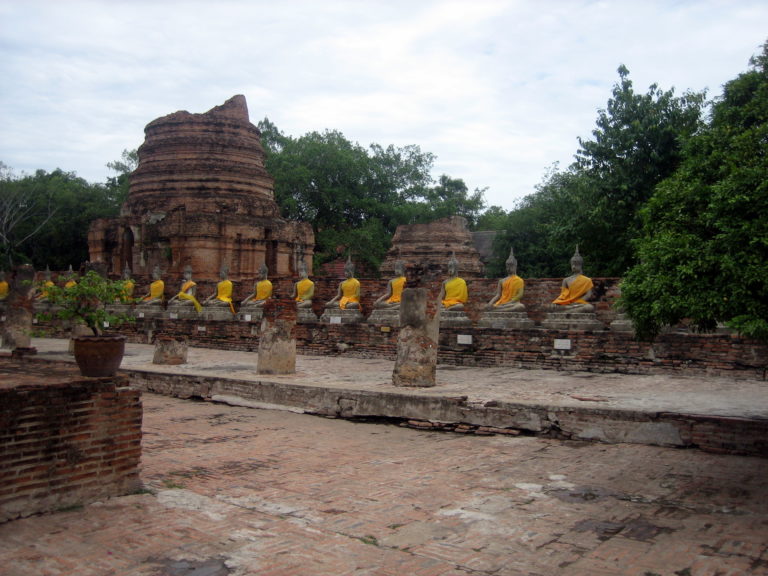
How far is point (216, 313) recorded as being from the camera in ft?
60.9

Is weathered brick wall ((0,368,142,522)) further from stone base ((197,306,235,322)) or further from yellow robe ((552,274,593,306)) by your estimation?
stone base ((197,306,235,322))

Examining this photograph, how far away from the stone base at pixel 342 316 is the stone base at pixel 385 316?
1.44 ft

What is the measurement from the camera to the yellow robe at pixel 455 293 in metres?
13.8

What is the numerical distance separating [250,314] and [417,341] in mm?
9026

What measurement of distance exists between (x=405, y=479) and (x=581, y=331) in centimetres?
663

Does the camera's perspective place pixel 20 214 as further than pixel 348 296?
Yes

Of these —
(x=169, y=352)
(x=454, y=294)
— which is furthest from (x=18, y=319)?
(x=454, y=294)

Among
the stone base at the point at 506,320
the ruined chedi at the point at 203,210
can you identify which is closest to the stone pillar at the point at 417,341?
the stone base at the point at 506,320

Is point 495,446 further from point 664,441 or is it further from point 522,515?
point 522,515

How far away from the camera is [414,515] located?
15.9ft

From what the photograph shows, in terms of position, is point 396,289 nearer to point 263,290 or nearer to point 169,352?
point 263,290

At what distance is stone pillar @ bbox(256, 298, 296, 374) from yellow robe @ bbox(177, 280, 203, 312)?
27.9 ft

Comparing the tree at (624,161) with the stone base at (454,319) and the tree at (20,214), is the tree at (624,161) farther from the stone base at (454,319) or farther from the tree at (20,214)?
the tree at (20,214)

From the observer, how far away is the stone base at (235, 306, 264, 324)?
17.6 m
